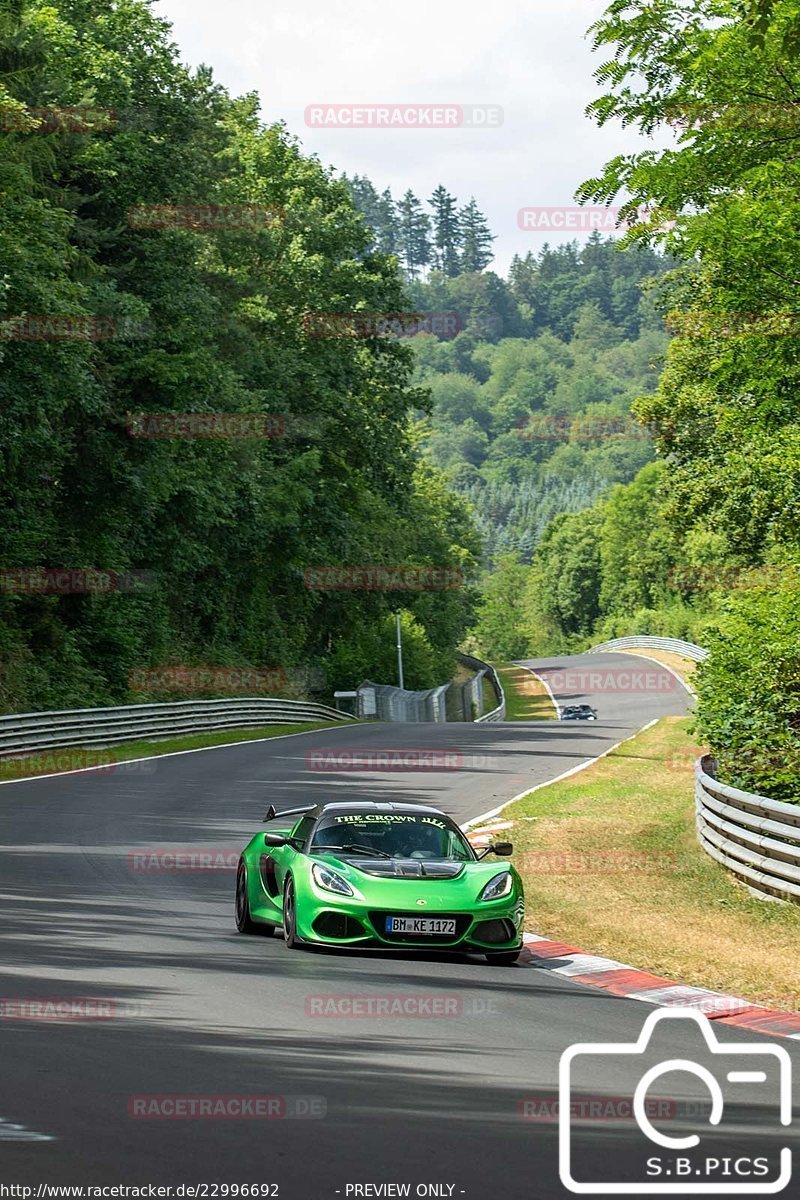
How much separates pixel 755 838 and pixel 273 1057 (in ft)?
30.4

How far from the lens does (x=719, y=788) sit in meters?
17.9

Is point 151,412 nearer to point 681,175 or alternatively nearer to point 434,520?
point 681,175

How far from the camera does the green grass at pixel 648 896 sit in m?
12.1

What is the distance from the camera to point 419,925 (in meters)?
11.7

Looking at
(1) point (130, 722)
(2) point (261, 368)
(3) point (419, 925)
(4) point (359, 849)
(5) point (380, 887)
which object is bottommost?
(1) point (130, 722)

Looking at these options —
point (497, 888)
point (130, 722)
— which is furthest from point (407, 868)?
point (130, 722)

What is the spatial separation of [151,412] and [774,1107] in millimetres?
37433

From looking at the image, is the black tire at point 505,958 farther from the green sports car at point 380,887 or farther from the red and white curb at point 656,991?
the red and white curb at point 656,991

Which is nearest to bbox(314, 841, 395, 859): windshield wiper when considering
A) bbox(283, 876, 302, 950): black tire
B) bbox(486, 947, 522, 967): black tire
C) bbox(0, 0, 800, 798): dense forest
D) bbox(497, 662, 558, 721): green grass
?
bbox(283, 876, 302, 950): black tire

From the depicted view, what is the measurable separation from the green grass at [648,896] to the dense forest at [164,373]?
15.5 meters

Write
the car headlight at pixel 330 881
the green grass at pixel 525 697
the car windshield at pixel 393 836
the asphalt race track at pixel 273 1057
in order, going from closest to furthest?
the asphalt race track at pixel 273 1057, the car headlight at pixel 330 881, the car windshield at pixel 393 836, the green grass at pixel 525 697

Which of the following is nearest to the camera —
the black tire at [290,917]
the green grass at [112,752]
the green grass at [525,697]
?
the black tire at [290,917]

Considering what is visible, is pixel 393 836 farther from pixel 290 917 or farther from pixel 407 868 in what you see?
pixel 290 917

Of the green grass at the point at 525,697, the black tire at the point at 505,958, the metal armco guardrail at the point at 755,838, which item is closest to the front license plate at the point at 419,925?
the black tire at the point at 505,958
